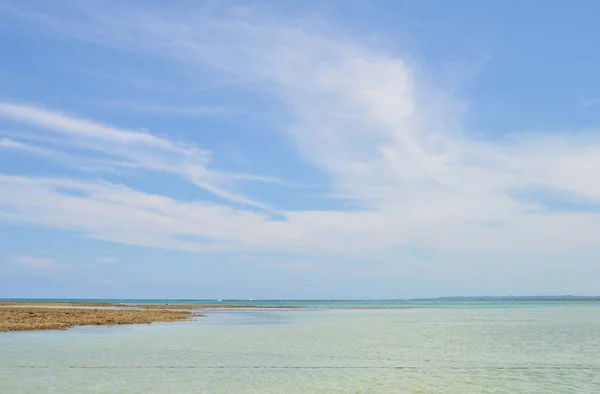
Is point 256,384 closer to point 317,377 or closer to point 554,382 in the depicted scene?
point 317,377

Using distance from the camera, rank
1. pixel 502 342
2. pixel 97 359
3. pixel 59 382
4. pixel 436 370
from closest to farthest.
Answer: pixel 59 382, pixel 436 370, pixel 97 359, pixel 502 342

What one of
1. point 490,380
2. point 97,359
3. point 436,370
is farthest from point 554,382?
point 97,359

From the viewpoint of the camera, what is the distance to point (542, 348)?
36.2 meters

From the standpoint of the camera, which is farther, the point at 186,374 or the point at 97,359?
the point at 97,359

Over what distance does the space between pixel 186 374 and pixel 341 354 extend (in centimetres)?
1071

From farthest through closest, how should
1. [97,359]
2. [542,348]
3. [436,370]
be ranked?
[542,348], [97,359], [436,370]

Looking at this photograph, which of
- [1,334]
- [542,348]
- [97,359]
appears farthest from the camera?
[1,334]

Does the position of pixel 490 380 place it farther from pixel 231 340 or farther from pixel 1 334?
pixel 1 334

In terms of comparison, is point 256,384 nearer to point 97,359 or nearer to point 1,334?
point 97,359

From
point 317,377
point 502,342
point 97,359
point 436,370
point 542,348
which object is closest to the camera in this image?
point 317,377

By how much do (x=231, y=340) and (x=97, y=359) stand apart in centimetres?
1372

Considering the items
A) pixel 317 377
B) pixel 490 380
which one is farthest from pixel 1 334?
pixel 490 380

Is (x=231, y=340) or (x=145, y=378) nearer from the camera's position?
(x=145, y=378)

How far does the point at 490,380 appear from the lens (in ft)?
78.2
